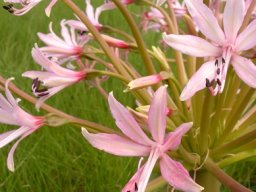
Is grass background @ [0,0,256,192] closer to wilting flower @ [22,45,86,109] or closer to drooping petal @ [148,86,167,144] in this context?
wilting flower @ [22,45,86,109]

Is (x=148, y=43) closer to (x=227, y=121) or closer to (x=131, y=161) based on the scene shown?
(x=131, y=161)

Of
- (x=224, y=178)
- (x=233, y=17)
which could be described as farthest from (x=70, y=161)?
(x=233, y=17)

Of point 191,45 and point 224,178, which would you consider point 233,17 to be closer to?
point 191,45

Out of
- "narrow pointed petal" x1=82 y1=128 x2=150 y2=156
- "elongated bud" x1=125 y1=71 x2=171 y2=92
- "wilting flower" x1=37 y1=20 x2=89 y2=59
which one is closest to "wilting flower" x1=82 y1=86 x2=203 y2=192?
"narrow pointed petal" x1=82 y1=128 x2=150 y2=156

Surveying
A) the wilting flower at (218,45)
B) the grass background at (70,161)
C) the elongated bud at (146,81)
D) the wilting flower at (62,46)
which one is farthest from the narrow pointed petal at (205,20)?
the grass background at (70,161)

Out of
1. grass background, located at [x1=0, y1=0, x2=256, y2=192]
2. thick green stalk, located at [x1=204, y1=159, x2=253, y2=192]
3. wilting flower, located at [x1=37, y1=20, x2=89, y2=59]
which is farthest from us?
grass background, located at [x1=0, y1=0, x2=256, y2=192]

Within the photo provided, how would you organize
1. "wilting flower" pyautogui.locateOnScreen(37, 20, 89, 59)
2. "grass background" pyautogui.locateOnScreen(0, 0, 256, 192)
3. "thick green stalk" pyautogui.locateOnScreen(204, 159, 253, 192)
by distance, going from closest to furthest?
"thick green stalk" pyautogui.locateOnScreen(204, 159, 253, 192) < "wilting flower" pyautogui.locateOnScreen(37, 20, 89, 59) < "grass background" pyautogui.locateOnScreen(0, 0, 256, 192)

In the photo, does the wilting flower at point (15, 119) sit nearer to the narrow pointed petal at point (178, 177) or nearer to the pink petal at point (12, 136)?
the pink petal at point (12, 136)

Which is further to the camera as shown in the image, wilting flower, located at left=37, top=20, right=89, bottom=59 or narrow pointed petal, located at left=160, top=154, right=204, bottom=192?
wilting flower, located at left=37, top=20, right=89, bottom=59
